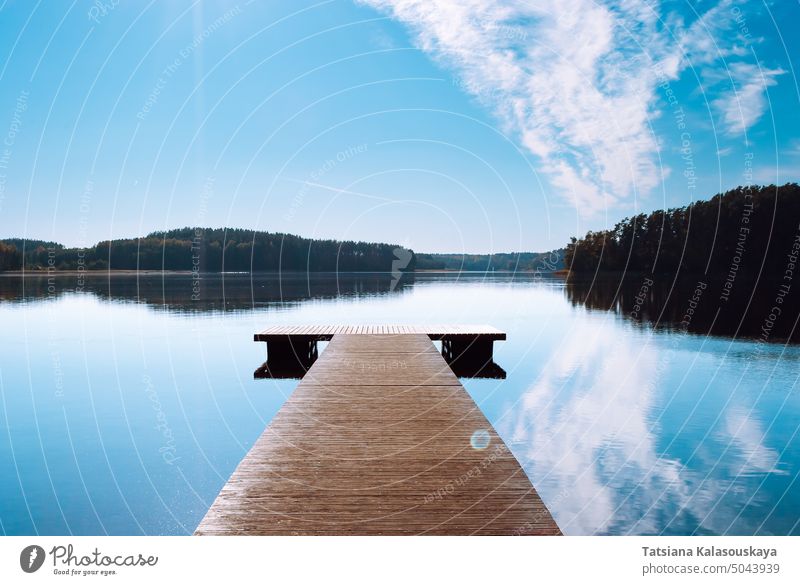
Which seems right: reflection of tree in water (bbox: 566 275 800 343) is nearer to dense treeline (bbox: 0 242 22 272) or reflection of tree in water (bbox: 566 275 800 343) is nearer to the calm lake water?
the calm lake water

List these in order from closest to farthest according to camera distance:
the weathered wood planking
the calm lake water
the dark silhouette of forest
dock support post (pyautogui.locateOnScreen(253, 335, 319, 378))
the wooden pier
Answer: the wooden pier → the calm lake water → the weathered wood planking → dock support post (pyautogui.locateOnScreen(253, 335, 319, 378)) → the dark silhouette of forest

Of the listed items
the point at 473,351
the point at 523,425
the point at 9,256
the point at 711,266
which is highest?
the point at 711,266

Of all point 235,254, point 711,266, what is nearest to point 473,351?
point 711,266

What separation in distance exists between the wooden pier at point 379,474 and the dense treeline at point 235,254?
104 metres

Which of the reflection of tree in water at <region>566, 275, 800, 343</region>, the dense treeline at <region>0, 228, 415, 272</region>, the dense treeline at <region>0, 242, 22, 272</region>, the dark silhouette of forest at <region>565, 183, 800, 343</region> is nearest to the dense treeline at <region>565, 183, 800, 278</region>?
the dark silhouette of forest at <region>565, 183, 800, 343</region>

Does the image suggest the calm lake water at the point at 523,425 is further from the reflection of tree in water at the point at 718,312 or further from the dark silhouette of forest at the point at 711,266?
the dark silhouette of forest at the point at 711,266

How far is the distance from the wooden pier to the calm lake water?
12.4ft

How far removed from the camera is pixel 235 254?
6029 inches

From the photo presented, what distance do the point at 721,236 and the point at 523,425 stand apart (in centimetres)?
9398

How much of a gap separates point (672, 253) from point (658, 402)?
99.8 meters

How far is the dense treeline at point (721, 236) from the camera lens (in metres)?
87.0

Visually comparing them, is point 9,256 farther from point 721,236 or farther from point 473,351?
point 721,236

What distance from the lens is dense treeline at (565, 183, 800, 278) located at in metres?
87.0
